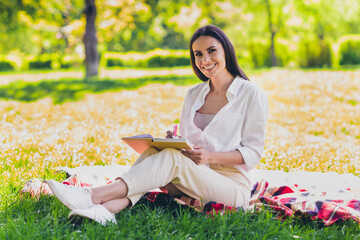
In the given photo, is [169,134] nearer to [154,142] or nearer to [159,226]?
[154,142]

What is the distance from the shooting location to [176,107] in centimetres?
931

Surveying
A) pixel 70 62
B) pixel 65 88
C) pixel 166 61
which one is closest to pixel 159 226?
pixel 65 88

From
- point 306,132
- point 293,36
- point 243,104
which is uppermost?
point 293,36

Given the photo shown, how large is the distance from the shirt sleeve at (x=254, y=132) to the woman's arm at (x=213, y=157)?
0.20ft

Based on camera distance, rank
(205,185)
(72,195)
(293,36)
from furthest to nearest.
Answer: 1. (293,36)
2. (205,185)
3. (72,195)

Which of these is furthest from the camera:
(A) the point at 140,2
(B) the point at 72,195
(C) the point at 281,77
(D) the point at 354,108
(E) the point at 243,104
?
(A) the point at 140,2

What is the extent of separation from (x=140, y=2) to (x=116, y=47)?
26.3 metres

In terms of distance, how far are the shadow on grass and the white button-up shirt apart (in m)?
7.40

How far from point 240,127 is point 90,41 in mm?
12731

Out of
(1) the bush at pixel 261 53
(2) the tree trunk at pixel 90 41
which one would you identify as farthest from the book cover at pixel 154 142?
(1) the bush at pixel 261 53

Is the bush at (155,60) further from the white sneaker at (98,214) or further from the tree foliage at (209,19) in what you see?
the white sneaker at (98,214)

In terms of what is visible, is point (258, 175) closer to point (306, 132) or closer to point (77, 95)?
point (306, 132)

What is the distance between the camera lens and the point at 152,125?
24.2ft

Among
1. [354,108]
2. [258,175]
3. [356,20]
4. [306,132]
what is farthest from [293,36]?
[258,175]
